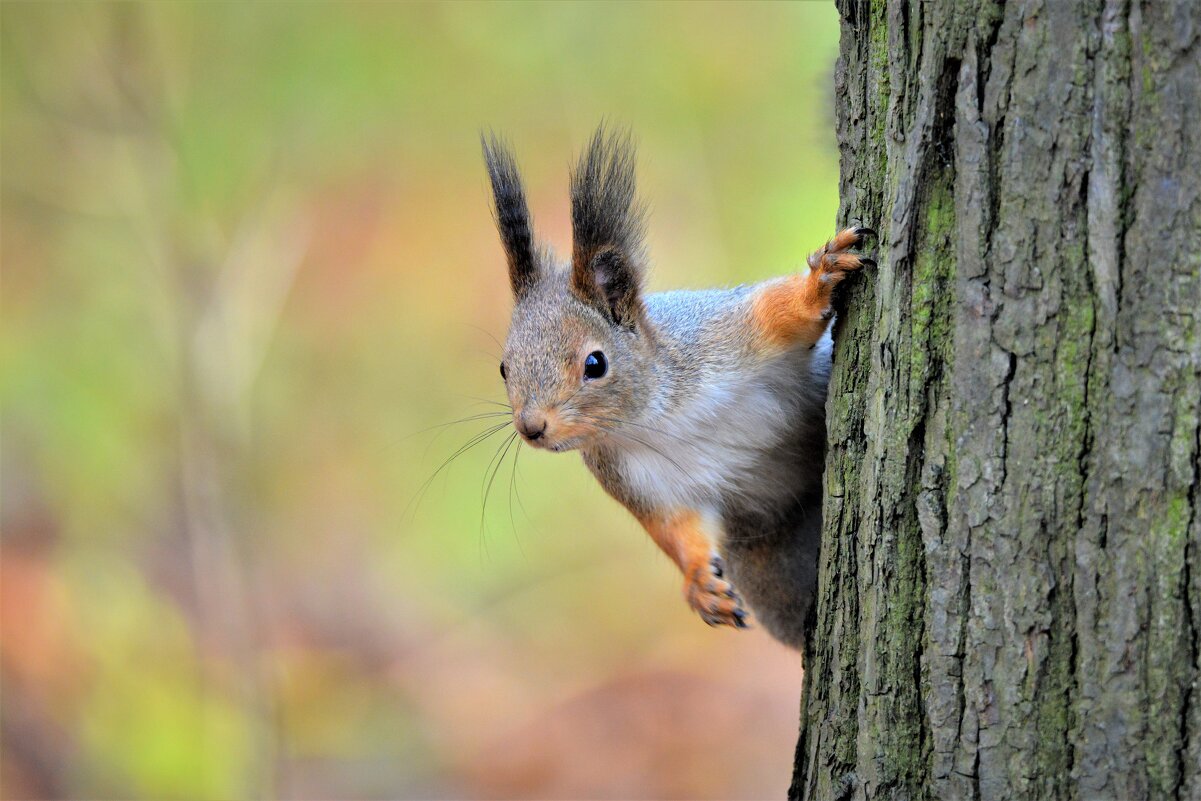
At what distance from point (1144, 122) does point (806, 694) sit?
872mm

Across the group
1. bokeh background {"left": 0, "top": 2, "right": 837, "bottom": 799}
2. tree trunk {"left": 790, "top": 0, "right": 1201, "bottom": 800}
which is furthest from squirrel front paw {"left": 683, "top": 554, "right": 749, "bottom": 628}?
bokeh background {"left": 0, "top": 2, "right": 837, "bottom": 799}

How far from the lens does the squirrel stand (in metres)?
1.90

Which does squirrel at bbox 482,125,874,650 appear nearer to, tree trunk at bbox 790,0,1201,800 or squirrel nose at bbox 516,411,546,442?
squirrel nose at bbox 516,411,546,442

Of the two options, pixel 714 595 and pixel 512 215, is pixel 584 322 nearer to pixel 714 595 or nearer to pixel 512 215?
pixel 512 215

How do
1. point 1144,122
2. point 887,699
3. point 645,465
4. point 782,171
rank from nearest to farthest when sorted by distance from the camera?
point 1144,122, point 887,699, point 645,465, point 782,171

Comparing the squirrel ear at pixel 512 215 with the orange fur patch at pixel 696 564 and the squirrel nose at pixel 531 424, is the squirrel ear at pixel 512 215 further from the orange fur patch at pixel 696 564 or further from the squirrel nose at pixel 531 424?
the orange fur patch at pixel 696 564

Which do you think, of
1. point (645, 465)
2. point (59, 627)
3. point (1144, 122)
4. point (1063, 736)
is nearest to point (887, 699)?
point (1063, 736)

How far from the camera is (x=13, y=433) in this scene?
3564 millimetres

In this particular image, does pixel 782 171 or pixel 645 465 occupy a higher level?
pixel 782 171

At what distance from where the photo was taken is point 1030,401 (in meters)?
1.13

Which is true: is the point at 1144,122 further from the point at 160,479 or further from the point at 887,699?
the point at 160,479

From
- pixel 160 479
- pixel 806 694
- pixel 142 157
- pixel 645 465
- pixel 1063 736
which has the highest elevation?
pixel 142 157

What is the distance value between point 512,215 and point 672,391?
0.44m

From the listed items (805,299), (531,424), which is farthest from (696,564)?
(805,299)
